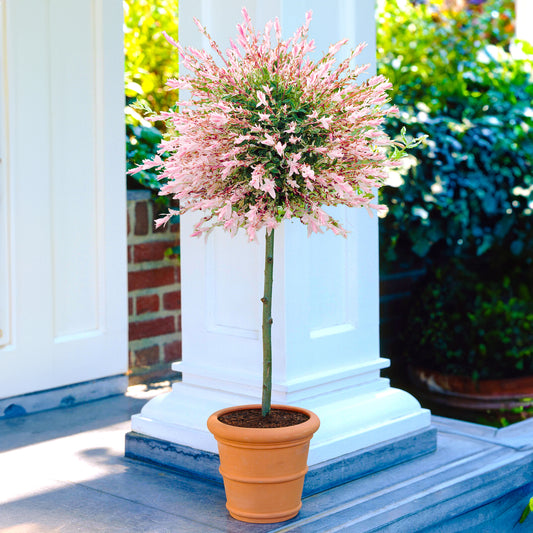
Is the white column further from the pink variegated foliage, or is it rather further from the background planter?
the background planter

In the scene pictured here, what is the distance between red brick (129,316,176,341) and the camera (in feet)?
13.3

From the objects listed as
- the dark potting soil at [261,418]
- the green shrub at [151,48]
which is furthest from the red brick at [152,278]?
the dark potting soil at [261,418]

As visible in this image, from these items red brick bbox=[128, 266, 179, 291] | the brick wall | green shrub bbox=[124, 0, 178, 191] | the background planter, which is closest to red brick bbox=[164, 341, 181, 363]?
the brick wall

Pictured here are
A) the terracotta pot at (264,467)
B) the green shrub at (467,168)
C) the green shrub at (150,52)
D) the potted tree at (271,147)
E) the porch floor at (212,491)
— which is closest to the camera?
the potted tree at (271,147)

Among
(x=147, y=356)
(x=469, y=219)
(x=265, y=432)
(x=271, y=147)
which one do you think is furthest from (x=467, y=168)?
(x=265, y=432)

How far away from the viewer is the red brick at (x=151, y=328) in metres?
4.06

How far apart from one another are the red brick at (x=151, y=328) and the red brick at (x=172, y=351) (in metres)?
0.07

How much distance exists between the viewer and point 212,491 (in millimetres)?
2467

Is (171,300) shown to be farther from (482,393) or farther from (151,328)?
(482,393)

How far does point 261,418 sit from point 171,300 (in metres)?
2.03

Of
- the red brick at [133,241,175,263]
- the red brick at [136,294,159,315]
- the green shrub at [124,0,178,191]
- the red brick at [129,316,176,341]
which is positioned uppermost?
the green shrub at [124,0,178,191]

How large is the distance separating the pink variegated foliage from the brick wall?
1.93m

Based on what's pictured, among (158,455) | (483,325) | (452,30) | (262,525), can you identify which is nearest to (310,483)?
(262,525)

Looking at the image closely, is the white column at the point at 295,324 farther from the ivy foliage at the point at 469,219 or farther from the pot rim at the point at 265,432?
the ivy foliage at the point at 469,219
